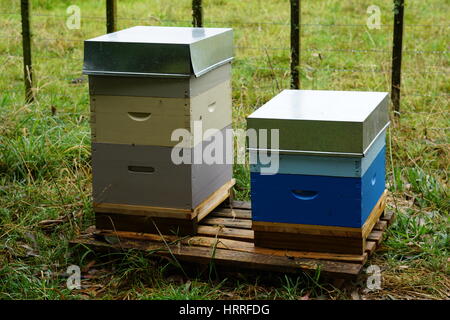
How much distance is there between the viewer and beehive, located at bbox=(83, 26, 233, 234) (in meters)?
3.49

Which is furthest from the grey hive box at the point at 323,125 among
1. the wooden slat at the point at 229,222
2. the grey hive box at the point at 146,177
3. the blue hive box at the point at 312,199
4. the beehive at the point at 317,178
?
the wooden slat at the point at 229,222

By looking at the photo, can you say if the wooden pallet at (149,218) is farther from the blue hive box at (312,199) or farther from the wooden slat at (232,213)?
the blue hive box at (312,199)

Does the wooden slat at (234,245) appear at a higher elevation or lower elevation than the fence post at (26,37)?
lower

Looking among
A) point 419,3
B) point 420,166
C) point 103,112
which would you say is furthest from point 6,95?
point 419,3

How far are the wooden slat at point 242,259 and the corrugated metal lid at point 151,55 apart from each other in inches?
31.6

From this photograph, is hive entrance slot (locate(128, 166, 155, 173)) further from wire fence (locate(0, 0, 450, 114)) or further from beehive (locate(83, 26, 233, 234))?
wire fence (locate(0, 0, 450, 114))

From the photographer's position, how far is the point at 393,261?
3.62 meters

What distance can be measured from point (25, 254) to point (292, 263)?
1364 mm

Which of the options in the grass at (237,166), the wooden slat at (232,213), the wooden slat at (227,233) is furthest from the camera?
the wooden slat at (232,213)

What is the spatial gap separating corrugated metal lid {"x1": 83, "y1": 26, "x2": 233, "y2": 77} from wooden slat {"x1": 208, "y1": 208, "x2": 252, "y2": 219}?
818mm

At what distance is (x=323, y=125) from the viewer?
3242 millimetres

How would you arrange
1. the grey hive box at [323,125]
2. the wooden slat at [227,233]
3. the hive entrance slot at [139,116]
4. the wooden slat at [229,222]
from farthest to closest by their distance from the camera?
the wooden slat at [229,222]
the wooden slat at [227,233]
the hive entrance slot at [139,116]
the grey hive box at [323,125]

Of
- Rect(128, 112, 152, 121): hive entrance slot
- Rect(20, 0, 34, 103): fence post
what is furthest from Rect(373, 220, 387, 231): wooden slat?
Rect(20, 0, 34, 103): fence post

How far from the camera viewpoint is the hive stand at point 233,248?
3.33m
